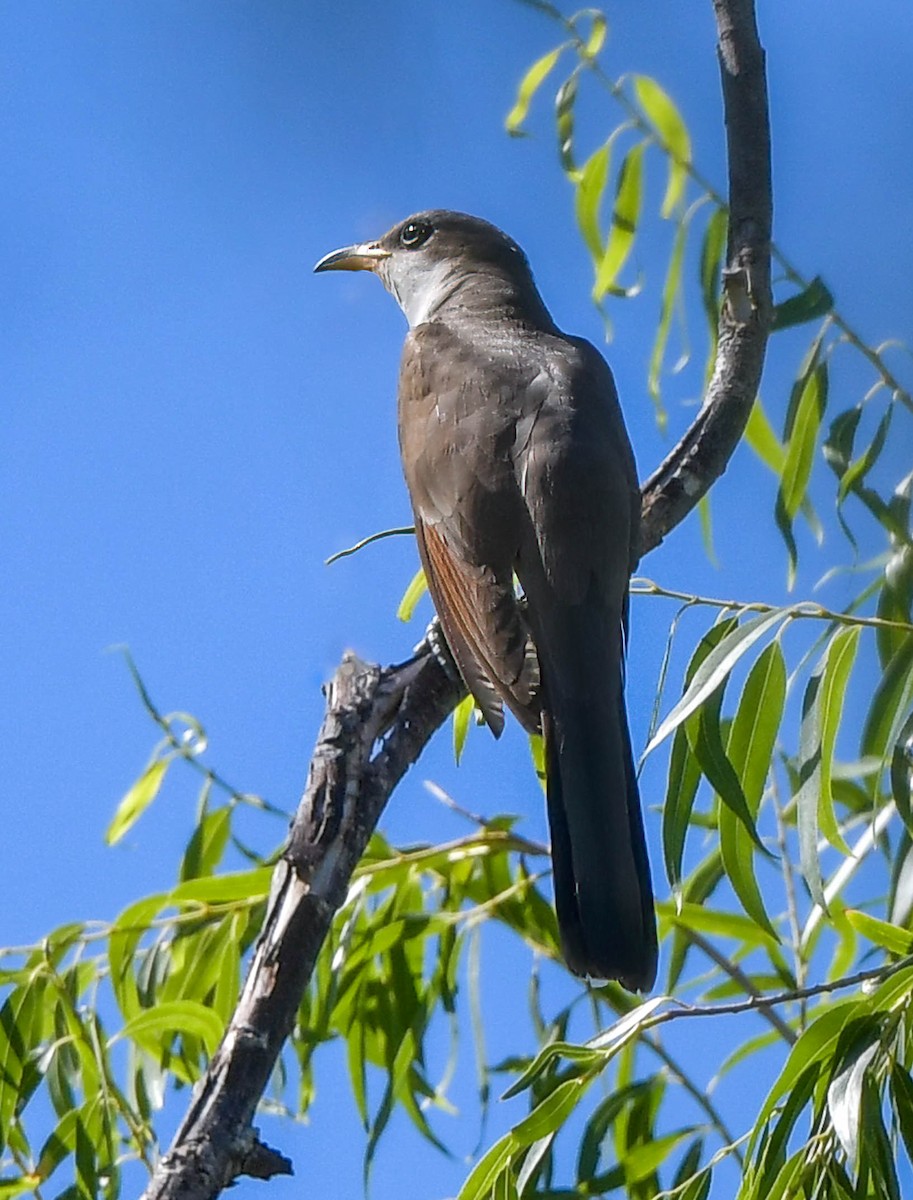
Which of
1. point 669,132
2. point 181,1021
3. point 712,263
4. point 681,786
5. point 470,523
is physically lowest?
point 181,1021

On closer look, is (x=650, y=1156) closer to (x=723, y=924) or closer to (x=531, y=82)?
(x=723, y=924)

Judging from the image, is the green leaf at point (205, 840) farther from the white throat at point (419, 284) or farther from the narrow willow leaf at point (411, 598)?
the white throat at point (419, 284)

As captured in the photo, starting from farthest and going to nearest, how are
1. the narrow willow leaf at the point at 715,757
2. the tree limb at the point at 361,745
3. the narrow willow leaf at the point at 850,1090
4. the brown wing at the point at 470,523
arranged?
the brown wing at the point at 470,523
the narrow willow leaf at the point at 715,757
the tree limb at the point at 361,745
the narrow willow leaf at the point at 850,1090

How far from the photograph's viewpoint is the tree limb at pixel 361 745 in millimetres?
1915

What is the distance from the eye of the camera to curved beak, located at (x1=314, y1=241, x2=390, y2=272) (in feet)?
14.4

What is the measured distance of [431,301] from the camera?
4160 mm

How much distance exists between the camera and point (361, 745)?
2193 millimetres

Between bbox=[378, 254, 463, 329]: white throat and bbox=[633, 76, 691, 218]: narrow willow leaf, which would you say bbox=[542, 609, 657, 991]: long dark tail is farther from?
bbox=[378, 254, 463, 329]: white throat

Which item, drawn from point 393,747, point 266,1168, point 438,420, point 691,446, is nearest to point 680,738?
point 393,747

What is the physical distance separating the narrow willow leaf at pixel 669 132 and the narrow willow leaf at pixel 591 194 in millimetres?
120

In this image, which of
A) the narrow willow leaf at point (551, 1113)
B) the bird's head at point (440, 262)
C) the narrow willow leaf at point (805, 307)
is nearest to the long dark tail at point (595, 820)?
the narrow willow leaf at point (551, 1113)

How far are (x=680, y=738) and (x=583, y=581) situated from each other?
475 millimetres

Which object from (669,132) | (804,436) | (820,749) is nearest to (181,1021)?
(820,749)

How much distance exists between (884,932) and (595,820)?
1.40ft
